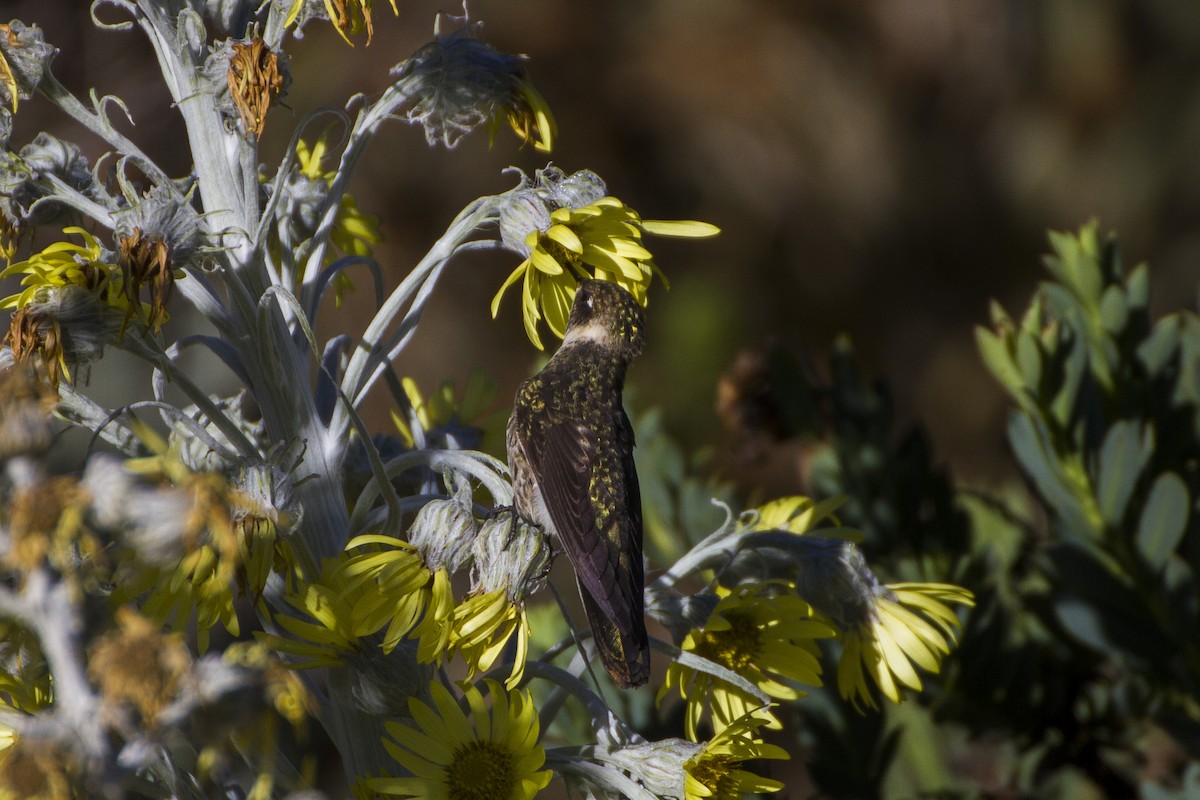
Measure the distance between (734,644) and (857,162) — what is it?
399 centimetres

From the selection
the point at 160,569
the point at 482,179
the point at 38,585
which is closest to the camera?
the point at 38,585

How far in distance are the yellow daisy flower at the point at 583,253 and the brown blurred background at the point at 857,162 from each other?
9.67 ft

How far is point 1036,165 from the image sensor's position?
464 centimetres

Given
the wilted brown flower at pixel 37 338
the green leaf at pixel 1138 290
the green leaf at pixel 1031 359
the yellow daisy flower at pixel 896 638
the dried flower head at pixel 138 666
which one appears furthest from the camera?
the green leaf at pixel 1138 290

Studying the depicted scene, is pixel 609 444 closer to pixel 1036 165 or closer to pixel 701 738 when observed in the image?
pixel 701 738

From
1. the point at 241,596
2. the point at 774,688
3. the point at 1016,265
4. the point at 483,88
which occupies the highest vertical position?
the point at 483,88

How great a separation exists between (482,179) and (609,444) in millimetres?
3241

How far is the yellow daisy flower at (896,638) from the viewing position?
3.31 ft

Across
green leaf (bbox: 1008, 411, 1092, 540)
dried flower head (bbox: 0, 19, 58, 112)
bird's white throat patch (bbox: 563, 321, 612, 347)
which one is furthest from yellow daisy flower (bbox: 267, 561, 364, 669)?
green leaf (bbox: 1008, 411, 1092, 540)

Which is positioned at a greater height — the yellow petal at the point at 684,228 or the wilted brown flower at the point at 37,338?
the yellow petal at the point at 684,228

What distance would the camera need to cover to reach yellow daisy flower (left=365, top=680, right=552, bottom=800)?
0.84 meters

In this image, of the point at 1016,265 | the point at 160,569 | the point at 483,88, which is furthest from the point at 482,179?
the point at 160,569

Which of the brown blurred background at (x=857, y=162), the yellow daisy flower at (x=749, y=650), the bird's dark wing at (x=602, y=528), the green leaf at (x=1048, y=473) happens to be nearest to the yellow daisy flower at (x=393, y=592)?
the bird's dark wing at (x=602, y=528)

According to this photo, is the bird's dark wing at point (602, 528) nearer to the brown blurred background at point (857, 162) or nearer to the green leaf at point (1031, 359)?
the green leaf at point (1031, 359)
